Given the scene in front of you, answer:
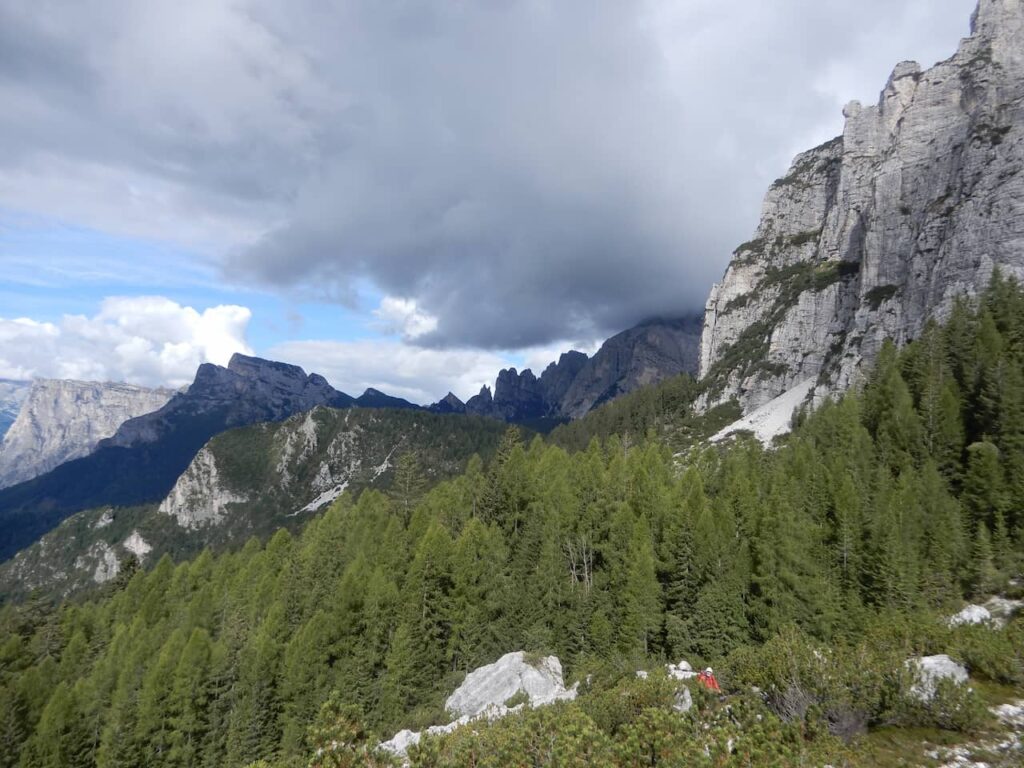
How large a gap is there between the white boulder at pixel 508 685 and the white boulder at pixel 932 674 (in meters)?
26.6

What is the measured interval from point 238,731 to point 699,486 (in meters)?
54.3

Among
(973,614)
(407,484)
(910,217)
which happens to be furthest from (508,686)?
(910,217)

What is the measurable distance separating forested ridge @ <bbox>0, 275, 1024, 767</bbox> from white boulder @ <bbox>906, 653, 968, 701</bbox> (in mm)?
13461

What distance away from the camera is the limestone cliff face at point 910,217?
12125cm

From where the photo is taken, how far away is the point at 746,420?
553ft

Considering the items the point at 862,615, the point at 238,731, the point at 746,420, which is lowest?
the point at 238,731

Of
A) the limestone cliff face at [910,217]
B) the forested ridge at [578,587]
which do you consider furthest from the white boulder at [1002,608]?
the limestone cliff face at [910,217]

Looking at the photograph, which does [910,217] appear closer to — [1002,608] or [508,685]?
[1002,608]

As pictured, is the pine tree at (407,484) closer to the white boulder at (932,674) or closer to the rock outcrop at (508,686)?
the rock outcrop at (508,686)

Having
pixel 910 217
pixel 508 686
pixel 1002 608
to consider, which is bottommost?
pixel 508 686

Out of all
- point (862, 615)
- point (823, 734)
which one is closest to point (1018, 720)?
point (823, 734)

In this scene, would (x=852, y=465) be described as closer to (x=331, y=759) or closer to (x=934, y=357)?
(x=934, y=357)

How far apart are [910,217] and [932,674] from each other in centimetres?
17161

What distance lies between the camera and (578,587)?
57.7 metres
